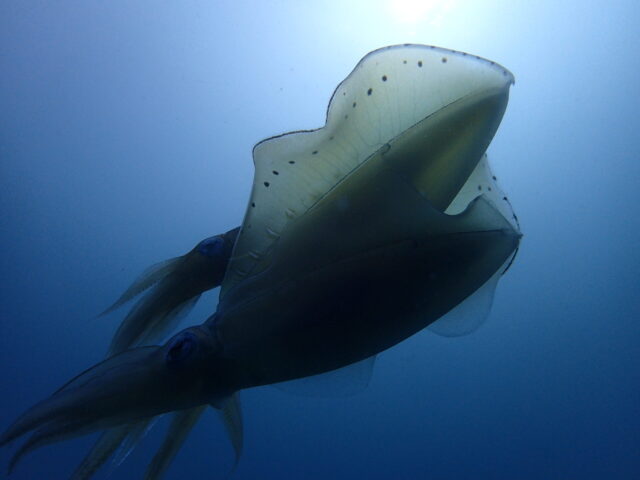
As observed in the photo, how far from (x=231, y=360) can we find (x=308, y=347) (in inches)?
5.6

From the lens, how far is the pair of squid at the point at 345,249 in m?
0.73

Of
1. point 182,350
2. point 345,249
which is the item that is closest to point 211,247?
point 182,350

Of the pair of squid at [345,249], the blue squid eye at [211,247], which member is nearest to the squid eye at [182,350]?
the pair of squid at [345,249]

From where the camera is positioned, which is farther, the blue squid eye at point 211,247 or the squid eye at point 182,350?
the blue squid eye at point 211,247

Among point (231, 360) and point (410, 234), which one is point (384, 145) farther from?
point (231, 360)

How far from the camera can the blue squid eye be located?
106cm

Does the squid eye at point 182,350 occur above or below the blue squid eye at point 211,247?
below

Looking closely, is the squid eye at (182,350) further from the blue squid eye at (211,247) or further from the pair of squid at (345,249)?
the blue squid eye at (211,247)

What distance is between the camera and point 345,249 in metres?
0.73

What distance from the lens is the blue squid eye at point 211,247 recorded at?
1.06m

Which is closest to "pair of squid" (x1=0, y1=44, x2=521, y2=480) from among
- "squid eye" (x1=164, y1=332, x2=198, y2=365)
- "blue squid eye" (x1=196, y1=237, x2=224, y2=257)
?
"squid eye" (x1=164, y1=332, x2=198, y2=365)

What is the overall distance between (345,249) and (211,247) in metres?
0.44

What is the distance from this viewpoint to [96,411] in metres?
0.76

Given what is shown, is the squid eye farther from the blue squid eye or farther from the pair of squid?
the blue squid eye
